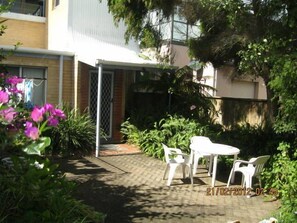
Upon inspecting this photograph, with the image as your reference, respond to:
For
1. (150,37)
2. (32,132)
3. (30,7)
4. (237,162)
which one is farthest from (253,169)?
(30,7)

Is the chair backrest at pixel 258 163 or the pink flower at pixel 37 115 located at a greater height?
the pink flower at pixel 37 115

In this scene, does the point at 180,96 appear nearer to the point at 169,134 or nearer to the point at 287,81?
the point at 169,134

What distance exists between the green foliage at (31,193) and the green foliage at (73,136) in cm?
681

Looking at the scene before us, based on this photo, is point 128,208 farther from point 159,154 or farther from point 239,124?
point 239,124

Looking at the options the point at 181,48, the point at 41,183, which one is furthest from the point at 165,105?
the point at 41,183

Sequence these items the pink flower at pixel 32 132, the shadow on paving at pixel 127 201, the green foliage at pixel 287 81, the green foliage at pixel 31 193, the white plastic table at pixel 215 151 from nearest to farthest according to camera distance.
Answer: the pink flower at pixel 32 132 → the green foliage at pixel 31 193 → the green foliage at pixel 287 81 → the shadow on paving at pixel 127 201 → the white plastic table at pixel 215 151

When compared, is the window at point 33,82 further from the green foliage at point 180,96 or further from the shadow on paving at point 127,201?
the shadow on paving at point 127,201

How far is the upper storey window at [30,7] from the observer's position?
1628 centimetres

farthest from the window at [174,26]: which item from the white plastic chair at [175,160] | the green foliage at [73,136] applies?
the white plastic chair at [175,160]

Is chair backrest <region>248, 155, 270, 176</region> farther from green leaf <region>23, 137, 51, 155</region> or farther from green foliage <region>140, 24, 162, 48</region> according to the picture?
green leaf <region>23, 137, 51, 155</region>

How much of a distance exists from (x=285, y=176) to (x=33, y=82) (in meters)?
8.33

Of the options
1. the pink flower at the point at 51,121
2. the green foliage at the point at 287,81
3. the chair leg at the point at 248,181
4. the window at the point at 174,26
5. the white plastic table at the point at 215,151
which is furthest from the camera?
the window at the point at 174,26

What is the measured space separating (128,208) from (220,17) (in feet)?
17.6

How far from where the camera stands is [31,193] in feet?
11.5
